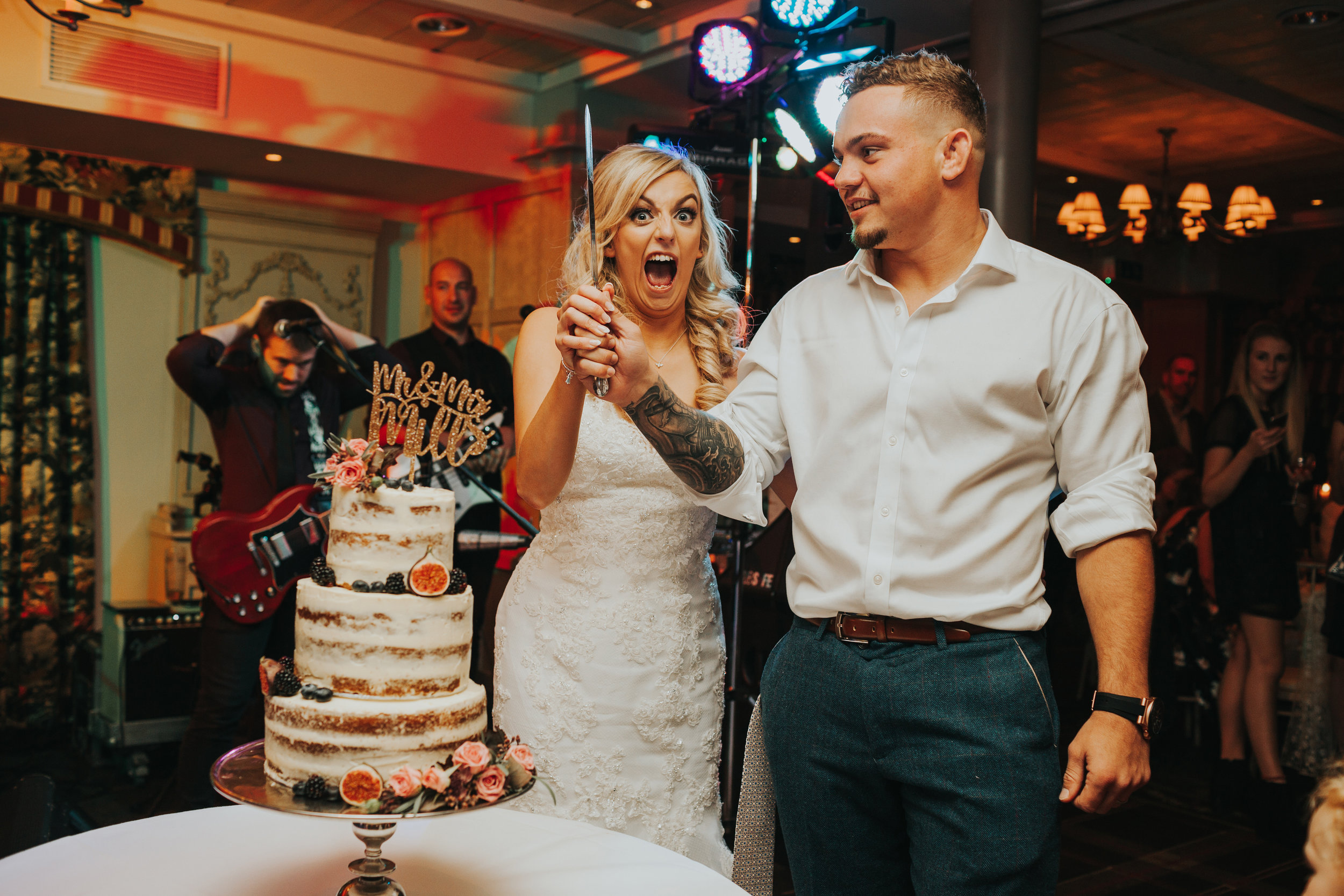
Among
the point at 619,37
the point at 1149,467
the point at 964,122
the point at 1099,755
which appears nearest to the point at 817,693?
the point at 1099,755

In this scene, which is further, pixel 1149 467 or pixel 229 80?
pixel 229 80

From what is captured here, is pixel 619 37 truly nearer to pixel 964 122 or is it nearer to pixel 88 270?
pixel 88 270

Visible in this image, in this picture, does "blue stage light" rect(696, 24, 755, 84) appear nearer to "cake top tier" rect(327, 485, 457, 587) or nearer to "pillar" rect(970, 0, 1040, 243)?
"pillar" rect(970, 0, 1040, 243)

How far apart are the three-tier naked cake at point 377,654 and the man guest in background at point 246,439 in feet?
8.05

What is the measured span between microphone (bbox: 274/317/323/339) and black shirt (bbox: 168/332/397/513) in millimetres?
208

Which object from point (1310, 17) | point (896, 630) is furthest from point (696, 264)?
point (1310, 17)

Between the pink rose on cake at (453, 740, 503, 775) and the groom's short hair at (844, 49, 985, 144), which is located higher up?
the groom's short hair at (844, 49, 985, 144)

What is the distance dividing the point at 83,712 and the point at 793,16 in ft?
14.2

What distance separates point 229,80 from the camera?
16.8 feet

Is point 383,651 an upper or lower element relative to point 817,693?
upper

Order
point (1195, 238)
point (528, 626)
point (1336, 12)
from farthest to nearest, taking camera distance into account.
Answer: point (1195, 238), point (1336, 12), point (528, 626)

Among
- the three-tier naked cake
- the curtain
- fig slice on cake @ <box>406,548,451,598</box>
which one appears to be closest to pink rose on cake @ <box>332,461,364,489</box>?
the three-tier naked cake

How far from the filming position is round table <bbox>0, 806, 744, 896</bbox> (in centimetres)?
126

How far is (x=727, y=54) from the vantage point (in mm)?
4066
